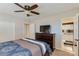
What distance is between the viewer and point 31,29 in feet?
6.16

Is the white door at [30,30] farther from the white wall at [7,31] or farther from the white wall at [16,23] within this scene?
the white wall at [7,31]

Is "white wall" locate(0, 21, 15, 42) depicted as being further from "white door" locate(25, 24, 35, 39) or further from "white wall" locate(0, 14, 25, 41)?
"white door" locate(25, 24, 35, 39)

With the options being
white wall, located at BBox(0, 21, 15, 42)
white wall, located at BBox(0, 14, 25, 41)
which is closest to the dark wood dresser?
white wall, located at BBox(0, 14, 25, 41)

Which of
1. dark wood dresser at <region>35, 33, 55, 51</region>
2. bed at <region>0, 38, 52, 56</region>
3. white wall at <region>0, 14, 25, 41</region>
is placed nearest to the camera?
bed at <region>0, 38, 52, 56</region>

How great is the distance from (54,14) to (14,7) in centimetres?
84

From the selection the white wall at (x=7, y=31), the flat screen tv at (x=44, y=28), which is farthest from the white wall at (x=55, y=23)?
the white wall at (x=7, y=31)

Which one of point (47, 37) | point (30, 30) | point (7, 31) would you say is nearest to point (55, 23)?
point (47, 37)

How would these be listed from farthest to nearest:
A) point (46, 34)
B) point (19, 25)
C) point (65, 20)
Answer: point (46, 34) < point (19, 25) < point (65, 20)

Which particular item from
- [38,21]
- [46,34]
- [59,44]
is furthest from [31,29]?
[59,44]

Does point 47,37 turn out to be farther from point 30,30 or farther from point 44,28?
point 30,30

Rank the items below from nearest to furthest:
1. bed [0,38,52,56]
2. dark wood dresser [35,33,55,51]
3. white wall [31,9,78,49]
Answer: bed [0,38,52,56], white wall [31,9,78,49], dark wood dresser [35,33,55,51]

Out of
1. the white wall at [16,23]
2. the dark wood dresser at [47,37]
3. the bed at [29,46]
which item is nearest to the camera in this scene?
the bed at [29,46]

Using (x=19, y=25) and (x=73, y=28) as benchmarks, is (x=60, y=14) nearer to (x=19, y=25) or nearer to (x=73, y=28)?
(x=73, y=28)

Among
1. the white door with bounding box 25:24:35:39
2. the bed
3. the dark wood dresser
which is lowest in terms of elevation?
the bed
